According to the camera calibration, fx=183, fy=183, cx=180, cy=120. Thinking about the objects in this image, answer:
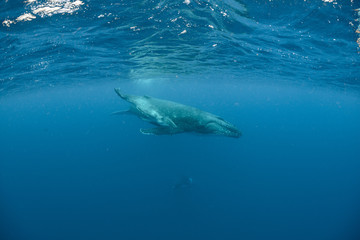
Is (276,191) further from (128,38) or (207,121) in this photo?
(128,38)

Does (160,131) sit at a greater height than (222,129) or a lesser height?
greater

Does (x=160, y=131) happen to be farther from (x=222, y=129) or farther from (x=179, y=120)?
(x=222, y=129)

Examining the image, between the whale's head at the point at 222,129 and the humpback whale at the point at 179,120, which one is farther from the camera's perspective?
the humpback whale at the point at 179,120

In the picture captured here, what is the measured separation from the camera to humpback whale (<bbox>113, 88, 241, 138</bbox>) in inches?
263

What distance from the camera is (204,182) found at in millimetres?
14492

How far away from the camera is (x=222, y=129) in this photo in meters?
6.70

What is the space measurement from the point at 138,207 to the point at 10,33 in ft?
Answer: 38.8

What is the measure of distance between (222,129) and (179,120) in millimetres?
1757

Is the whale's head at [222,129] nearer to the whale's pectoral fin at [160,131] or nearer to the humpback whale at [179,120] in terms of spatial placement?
the humpback whale at [179,120]

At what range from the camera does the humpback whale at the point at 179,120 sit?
6680mm

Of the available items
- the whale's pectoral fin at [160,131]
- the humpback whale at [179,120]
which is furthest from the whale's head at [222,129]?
the whale's pectoral fin at [160,131]

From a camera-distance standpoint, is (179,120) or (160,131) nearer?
(160,131)

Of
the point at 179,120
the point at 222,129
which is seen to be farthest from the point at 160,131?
the point at 222,129

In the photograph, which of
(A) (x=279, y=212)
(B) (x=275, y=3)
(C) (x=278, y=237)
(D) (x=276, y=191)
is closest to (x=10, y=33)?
(B) (x=275, y=3)
